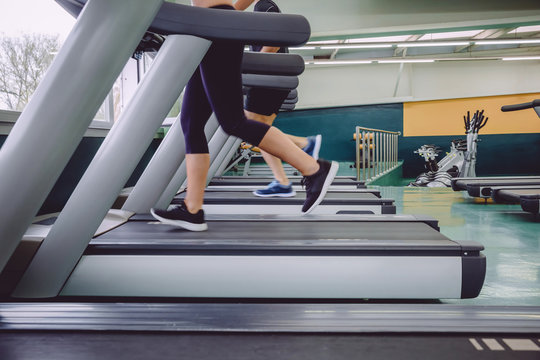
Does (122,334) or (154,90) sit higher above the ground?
(154,90)

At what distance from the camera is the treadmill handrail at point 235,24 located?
1153 millimetres

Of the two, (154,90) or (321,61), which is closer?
(154,90)

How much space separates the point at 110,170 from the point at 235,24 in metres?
0.61

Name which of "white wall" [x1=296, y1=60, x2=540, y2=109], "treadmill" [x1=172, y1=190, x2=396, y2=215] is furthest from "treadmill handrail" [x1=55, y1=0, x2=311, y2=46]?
"white wall" [x1=296, y1=60, x2=540, y2=109]

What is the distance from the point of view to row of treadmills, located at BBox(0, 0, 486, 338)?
3.37 feet

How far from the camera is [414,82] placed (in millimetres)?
11242

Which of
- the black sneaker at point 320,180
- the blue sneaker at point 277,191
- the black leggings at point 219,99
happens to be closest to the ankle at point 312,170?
the black sneaker at point 320,180

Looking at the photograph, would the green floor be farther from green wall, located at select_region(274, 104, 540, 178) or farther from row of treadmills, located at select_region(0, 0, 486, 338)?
green wall, located at select_region(274, 104, 540, 178)

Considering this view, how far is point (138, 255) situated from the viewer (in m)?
1.40

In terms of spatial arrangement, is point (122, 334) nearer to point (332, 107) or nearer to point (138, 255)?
point (138, 255)

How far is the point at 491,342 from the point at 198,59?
3.68 feet

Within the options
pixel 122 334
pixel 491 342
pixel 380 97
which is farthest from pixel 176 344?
pixel 380 97

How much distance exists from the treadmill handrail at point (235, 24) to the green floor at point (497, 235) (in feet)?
3.63

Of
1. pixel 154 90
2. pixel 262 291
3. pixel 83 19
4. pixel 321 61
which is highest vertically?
pixel 321 61
